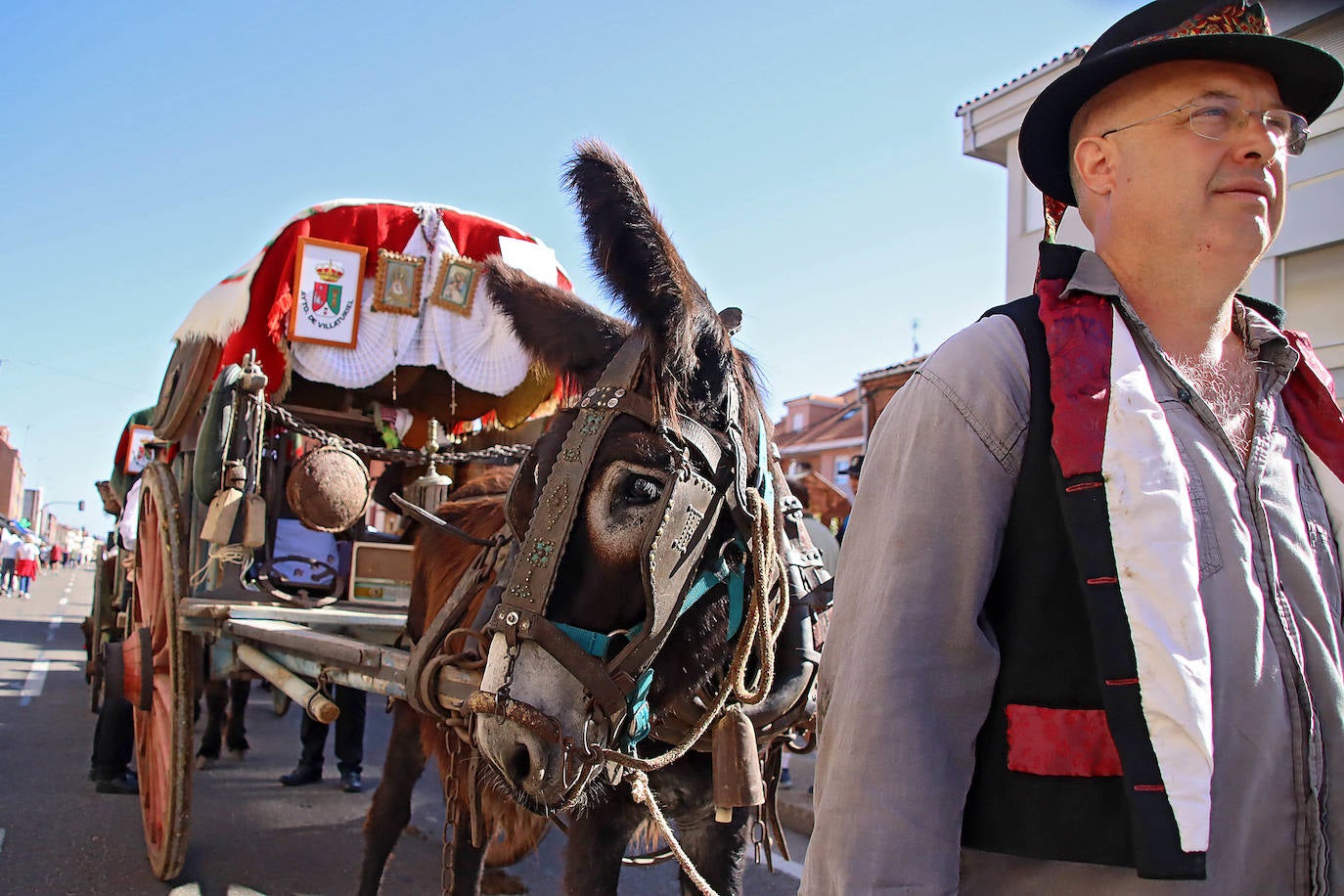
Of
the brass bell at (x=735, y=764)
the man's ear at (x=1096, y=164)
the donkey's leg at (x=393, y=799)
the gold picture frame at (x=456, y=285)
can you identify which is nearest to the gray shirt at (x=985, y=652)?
the man's ear at (x=1096, y=164)

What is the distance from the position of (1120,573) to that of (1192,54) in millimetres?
704

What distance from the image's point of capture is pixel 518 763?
1.89 meters

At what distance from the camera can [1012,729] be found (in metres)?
1.04

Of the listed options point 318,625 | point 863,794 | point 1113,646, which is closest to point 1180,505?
point 1113,646

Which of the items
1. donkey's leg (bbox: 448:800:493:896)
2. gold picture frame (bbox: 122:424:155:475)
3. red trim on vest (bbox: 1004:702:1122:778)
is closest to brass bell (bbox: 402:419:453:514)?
donkey's leg (bbox: 448:800:493:896)

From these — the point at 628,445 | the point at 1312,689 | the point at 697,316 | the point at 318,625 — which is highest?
the point at 697,316

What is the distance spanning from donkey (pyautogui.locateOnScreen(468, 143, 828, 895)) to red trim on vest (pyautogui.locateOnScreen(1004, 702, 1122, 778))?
1063 mm

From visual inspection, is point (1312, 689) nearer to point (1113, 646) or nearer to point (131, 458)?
point (1113, 646)

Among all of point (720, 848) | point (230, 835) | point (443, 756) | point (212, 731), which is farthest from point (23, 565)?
point (720, 848)

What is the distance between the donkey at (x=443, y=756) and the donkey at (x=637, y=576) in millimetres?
741

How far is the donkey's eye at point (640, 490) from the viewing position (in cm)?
211

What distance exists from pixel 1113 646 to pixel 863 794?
314mm

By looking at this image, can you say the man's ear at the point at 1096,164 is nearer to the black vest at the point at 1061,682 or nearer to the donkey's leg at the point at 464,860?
the black vest at the point at 1061,682

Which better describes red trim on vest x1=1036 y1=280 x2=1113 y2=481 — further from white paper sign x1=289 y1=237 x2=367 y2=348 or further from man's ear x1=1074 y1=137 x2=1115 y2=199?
white paper sign x1=289 y1=237 x2=367 y2=348
